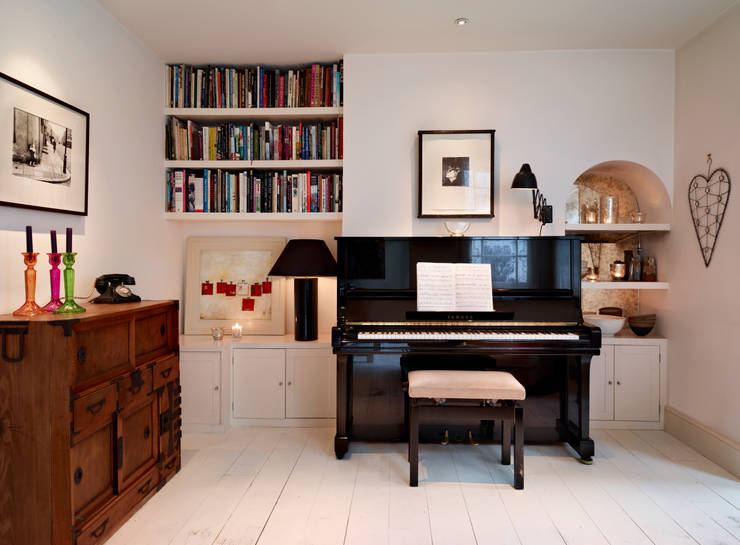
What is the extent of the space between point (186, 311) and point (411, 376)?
1977 millimetres

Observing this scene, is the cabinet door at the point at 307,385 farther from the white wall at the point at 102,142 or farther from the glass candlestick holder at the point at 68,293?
the glass candlestick holder at the point at 68,293

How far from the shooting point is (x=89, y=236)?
247 cm

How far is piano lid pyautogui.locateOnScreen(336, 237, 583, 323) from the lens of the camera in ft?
9.10

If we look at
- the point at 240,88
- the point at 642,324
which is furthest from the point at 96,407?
the point at 642,324

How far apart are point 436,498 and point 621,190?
2.72 m

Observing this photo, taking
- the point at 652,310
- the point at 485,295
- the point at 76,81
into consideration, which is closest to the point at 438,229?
the point at 485,295

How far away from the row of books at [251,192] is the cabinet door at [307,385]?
1047 mm

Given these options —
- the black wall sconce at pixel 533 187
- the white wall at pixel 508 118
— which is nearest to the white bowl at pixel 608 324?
the white wall at pixel 508 118

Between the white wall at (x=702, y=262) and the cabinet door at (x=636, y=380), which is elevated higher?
the white wall at (x=702, y=262)

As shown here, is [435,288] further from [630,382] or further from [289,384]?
[630,382]

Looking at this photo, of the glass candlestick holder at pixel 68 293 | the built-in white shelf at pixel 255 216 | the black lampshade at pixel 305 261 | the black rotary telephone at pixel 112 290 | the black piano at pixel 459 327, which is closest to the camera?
the glass candlestick holder at pixel 68 293

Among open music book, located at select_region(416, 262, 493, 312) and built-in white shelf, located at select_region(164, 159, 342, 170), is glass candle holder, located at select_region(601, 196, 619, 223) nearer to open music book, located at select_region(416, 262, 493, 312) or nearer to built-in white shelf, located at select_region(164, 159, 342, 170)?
open music book, located at select_region(416, 262, 493, 312)

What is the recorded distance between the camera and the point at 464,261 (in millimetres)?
2838

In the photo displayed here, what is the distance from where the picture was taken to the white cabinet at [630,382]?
3127mm
